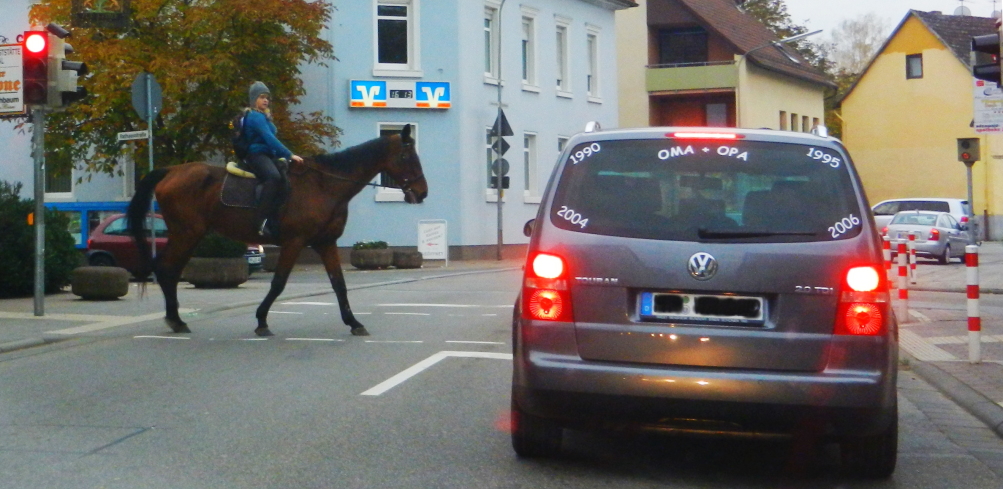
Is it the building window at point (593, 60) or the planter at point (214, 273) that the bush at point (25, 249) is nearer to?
the planter at point (214, 273)

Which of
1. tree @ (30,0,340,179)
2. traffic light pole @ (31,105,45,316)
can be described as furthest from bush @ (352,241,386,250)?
traffic light pole @ (31,105,45,316)

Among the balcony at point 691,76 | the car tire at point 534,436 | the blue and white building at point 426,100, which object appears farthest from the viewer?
the balcony at point 691,76

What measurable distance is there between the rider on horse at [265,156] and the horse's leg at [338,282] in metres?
0.54

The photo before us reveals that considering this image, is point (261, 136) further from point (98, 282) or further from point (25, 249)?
point (25, 249)

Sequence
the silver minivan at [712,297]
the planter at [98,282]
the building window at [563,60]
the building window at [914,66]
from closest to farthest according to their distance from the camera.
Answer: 1. the silver minivan at [712,297]
2. the planter at [98,282]
3. the building window at [563,60]
4. the building window at [914,66]

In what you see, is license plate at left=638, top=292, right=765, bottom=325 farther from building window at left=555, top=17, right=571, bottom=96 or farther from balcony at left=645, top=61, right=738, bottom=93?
balcony at left=645, top=61, right=738, bottom=93

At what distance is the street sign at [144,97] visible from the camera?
732 inches

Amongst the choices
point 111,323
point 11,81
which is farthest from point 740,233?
point 11,81

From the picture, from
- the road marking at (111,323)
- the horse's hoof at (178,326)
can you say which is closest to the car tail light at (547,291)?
the horse's hoof at (178,326)

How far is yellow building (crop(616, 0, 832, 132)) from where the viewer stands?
54.0 metres

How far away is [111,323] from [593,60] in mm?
32298

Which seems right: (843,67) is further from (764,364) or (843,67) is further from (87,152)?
(764,364)

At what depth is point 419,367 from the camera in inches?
405

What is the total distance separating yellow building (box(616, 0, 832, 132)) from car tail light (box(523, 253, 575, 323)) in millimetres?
47616
